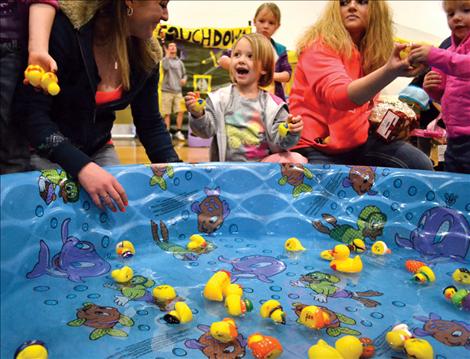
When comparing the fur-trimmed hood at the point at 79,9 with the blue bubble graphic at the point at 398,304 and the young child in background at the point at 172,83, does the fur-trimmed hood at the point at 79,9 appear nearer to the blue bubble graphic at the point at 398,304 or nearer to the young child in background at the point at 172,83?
the blue bubble graphic at the point at 398,304

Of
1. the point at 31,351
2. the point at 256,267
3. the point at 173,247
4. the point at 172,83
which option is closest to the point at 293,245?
the point at 256,267

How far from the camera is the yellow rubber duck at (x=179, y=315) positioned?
27.5 inches

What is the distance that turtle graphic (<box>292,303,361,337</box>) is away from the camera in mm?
679

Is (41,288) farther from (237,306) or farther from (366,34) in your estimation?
(366,34)

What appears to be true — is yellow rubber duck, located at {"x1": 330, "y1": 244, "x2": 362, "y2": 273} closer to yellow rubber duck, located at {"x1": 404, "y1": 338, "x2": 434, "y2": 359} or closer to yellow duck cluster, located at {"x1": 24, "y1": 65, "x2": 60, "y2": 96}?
yellow rubber duck, located at {"x1": 404, "y1": 338, "x2": 434, "y2": 359}

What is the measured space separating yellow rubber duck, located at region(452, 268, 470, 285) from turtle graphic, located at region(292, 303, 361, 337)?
1.01 feet

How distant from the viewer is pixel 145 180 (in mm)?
1096

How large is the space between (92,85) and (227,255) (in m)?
0.50

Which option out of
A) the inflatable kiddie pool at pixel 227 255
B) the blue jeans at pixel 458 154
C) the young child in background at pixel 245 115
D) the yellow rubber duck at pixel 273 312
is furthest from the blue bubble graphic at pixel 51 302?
the blue jeans at pixel 458 154

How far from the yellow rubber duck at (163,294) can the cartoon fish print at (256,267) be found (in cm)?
14

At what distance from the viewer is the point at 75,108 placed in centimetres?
110

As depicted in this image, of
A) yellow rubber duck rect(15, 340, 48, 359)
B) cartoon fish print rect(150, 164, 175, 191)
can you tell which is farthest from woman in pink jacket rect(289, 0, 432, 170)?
yellow rubber duck rect(15, 340, 48, 359)

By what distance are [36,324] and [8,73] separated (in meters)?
0.54

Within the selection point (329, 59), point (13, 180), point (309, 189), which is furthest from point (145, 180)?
point (329, 59)
